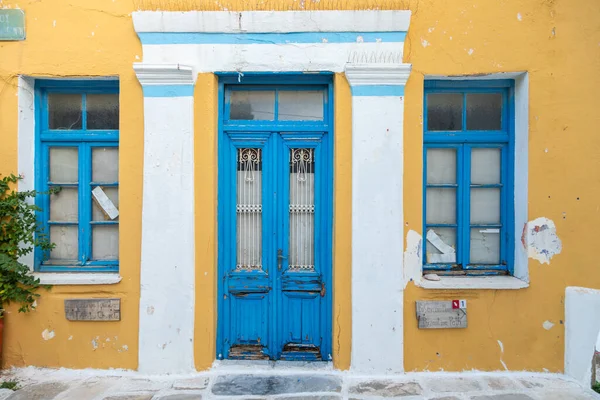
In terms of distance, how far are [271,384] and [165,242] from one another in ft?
5.40

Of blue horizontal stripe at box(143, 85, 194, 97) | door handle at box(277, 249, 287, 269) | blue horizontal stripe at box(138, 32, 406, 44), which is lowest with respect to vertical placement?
door handle at box(277, 249, 287, 269)

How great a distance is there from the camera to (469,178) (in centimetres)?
417

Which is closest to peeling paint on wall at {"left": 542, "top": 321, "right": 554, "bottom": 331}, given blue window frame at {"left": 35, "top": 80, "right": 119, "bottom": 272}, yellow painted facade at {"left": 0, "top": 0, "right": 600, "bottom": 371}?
yellow painted facade at {"left": 0, "top": 0, "right": 600, "bottom": 371}

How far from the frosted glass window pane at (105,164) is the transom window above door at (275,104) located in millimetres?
1244

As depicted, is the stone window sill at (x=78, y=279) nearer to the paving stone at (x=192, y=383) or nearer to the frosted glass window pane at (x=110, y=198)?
the frosted glass window pane at (x=110, y=198)

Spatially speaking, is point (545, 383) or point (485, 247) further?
point (485, 247)

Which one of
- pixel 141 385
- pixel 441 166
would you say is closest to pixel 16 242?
pixel 141 385

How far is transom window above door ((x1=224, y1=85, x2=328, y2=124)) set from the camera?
4.13 metres

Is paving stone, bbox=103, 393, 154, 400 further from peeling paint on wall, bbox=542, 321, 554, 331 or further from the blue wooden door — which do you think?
peeling paint on wall, bbox=542, 321, 554, 331

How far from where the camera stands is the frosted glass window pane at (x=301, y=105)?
4129 mm

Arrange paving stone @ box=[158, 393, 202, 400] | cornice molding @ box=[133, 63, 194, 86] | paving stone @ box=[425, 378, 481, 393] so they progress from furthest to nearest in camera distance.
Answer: cornice molding @ box=[133, 63, 194, 86] < paving stone @ box=[425, 378, 481, 393] < paving stone @ box=[158, 393, 202, 400]

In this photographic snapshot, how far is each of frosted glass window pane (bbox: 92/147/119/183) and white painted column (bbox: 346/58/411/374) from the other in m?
2.44

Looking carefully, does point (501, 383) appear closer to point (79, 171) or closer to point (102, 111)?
point (79, 171)

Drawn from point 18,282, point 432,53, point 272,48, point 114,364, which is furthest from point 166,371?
point 432,53
